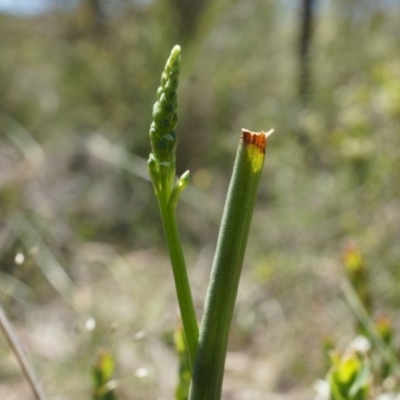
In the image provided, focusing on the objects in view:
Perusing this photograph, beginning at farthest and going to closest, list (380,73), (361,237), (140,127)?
(140,127) < (380,73) < (361,237)

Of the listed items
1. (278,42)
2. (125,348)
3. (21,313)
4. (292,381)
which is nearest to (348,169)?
(292,381)

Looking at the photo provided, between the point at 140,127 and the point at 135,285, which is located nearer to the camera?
the point at 135,285

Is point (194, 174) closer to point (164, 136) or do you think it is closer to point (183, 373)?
point (183, 373)

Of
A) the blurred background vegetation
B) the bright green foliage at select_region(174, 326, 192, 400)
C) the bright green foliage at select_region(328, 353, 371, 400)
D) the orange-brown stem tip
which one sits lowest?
the bright green foliage at select_region(328, 353, 371, 400)

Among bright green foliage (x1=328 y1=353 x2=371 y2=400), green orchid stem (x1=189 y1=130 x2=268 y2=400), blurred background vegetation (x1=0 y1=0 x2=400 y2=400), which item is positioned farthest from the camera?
blurred background vegetation (x1=0 y1=0 x2=400 y2=400)

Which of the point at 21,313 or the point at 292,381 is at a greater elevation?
the point at 21,313

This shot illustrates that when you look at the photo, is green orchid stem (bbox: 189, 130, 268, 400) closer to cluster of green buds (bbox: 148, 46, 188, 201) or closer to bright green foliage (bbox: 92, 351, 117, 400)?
cluster of green buds (bbox: 148, 46, 188, 201)

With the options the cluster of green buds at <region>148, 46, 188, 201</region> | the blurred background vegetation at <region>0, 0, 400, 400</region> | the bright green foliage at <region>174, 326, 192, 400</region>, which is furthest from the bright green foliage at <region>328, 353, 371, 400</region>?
the blurred background vegetation at <region>0, 0, 400, 400</region>

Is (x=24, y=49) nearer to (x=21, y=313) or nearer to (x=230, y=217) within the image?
(x=21, y=313)
